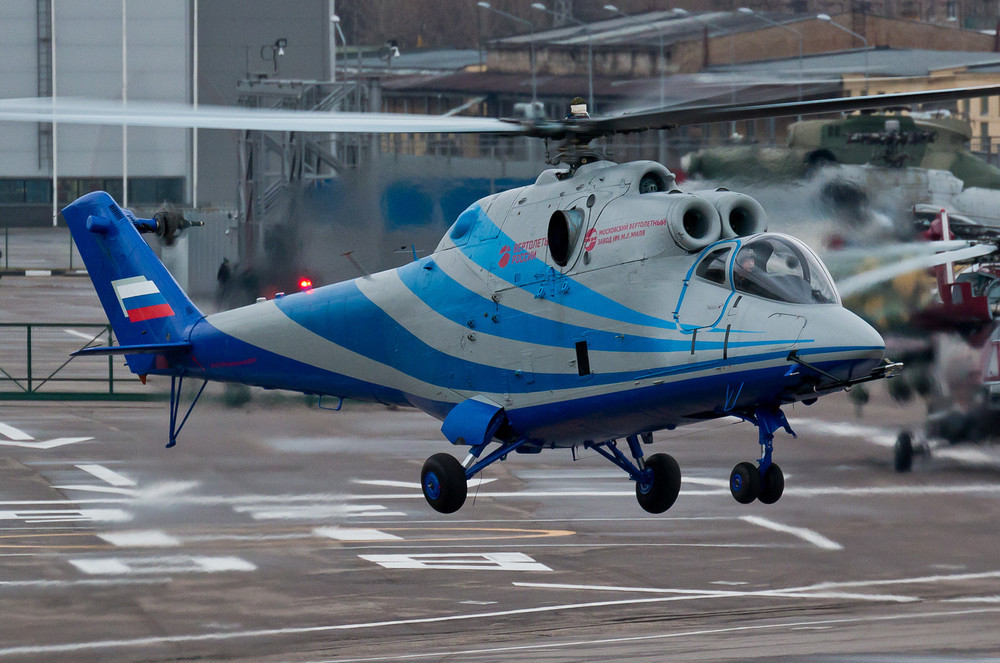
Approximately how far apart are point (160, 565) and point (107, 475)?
785cm

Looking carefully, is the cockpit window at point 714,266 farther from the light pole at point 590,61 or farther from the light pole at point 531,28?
the light pole at point 531,28

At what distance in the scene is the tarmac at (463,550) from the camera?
21234 millimetres

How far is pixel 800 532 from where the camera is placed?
1117 inches

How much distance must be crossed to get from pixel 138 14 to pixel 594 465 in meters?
34.0

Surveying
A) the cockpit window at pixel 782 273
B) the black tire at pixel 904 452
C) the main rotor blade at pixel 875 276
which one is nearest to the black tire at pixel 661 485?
the cockpit window at pixel 782 273

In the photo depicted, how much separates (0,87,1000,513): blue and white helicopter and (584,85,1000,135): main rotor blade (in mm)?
36

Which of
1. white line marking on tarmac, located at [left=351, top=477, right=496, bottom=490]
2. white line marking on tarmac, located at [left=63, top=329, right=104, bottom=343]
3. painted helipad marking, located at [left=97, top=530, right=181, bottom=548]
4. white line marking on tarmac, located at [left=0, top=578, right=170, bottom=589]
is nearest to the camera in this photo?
white line marking on tarmac, located at [left=0, top=578, right=170, bottom=589]

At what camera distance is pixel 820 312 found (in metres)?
15.7

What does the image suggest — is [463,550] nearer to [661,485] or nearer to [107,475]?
[661,485]

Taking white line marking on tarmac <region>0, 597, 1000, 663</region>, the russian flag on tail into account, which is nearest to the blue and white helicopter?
the russian flag on tail

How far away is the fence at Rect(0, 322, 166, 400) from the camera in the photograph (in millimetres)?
41219

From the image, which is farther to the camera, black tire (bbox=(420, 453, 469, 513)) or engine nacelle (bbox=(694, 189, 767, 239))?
black tire (bbox=(420, 453, 469, 513))

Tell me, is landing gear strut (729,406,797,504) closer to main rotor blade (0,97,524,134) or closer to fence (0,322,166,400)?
main rotor blade (0,97,524,134)

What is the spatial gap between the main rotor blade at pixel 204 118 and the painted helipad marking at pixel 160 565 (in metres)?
10.5
